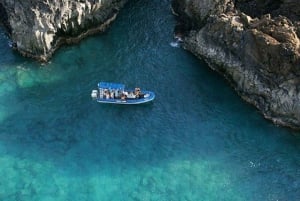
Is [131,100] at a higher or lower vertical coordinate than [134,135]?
higher

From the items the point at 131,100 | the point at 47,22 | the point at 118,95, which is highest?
the point at 47,22

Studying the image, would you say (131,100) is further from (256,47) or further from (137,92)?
(256,47)

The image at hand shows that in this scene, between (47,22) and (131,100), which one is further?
(47,22)

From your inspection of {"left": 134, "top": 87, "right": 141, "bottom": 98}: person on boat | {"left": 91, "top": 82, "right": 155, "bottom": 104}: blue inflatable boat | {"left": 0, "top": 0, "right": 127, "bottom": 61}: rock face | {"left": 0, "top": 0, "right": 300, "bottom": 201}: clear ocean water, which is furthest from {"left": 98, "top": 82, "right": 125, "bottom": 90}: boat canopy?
{"left": 0, "top": 0, "right": 127, "bottom": 61}: rock face

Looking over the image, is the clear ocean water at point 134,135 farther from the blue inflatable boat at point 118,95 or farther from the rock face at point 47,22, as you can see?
the rock face at point 47,22

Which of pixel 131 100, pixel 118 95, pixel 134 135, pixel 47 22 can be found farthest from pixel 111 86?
pixel 47 22

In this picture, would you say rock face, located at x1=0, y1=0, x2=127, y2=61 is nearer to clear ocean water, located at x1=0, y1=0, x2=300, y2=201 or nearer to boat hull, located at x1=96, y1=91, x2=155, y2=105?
clear ocean water, located at x1=0, y1=0, x2=300, y2=201

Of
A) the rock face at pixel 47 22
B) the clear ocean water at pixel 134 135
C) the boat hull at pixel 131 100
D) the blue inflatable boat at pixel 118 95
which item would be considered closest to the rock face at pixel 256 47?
the clear ocean water at pixel 134 135
